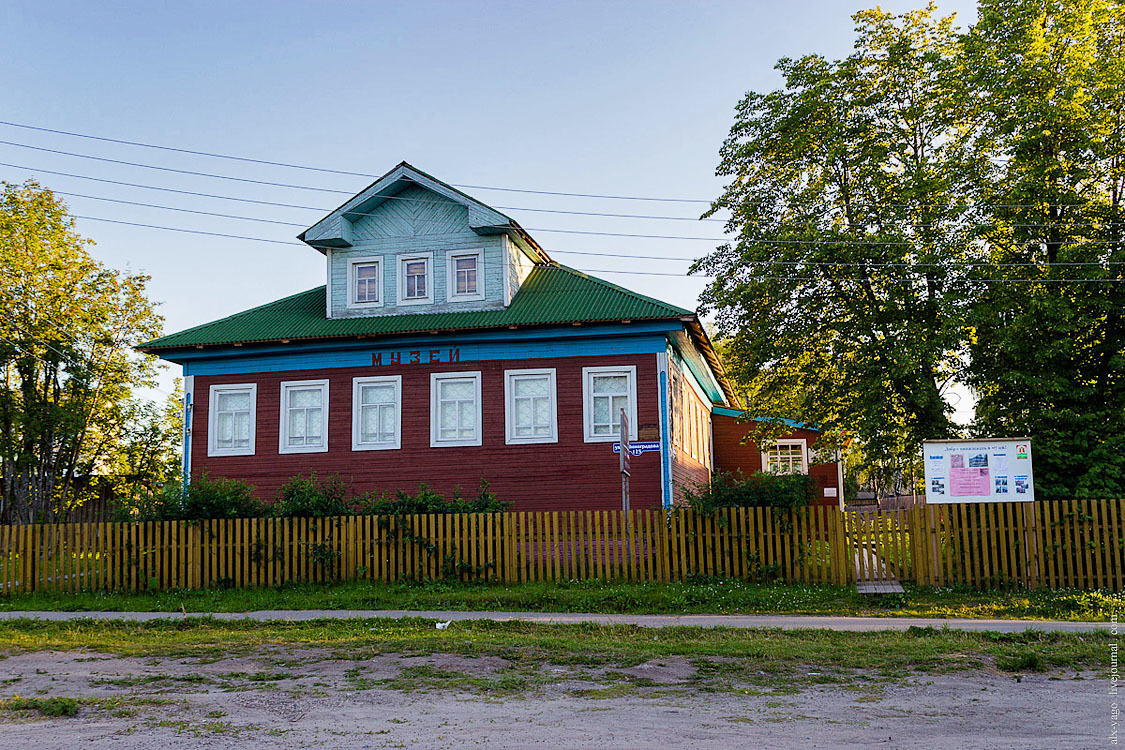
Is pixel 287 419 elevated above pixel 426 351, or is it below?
below

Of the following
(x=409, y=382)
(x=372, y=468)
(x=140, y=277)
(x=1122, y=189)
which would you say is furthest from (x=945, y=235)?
(x=140, y=277)

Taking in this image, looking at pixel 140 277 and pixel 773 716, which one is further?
pixel 140 277

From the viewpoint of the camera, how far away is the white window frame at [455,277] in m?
25.4

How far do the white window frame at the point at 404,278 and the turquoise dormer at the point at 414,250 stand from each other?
3 centimetres

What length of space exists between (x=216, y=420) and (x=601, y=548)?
38.5 feet

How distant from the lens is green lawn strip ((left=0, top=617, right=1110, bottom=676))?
11062 mm

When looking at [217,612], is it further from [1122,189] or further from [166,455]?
[166,455]

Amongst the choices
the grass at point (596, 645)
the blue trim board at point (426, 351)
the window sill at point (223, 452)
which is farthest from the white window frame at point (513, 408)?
the grass at point (596, 645)

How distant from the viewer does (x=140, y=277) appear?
42.2m

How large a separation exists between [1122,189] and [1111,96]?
89.9 inches

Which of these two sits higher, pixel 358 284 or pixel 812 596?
pixel 358 284

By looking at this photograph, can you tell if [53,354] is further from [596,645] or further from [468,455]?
Result: [596,645]

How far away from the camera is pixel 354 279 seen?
2630 centimetres

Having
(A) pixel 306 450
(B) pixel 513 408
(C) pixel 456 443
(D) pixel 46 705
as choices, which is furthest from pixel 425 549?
(D) pixel 46 705
